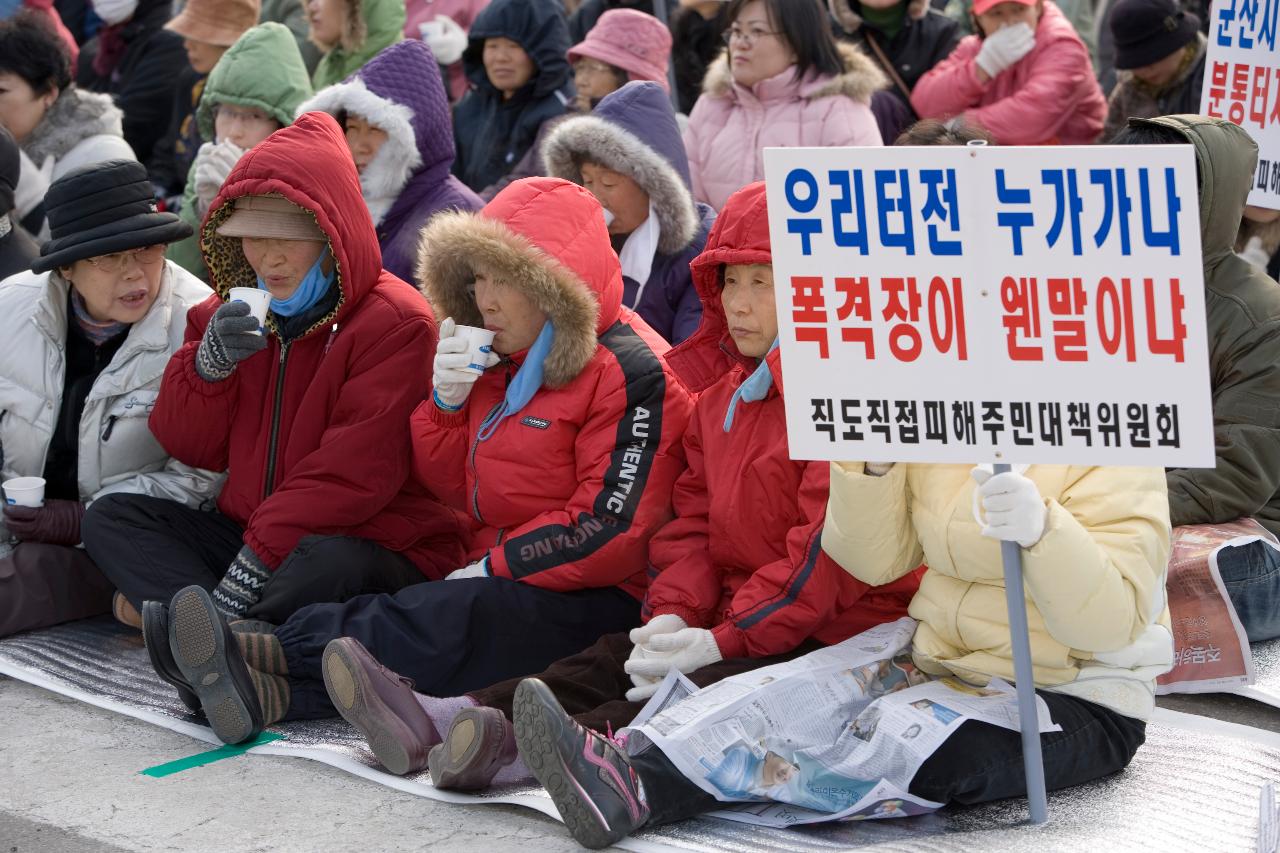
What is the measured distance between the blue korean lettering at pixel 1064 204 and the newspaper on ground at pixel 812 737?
3.29 feet

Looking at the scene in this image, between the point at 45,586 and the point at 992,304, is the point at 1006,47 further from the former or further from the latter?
the point at 45,586

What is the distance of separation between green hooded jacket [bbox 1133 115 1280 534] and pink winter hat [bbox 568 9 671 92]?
2863 mm

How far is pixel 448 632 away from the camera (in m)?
4.42

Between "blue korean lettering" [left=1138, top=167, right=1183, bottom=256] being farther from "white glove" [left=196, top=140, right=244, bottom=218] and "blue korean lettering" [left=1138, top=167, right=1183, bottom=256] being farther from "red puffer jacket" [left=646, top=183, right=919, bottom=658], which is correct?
"white glove" [left=196, top=140, right=244, bottom=218]

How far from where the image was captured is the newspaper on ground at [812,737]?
363 cm

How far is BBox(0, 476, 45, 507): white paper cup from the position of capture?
521 cm

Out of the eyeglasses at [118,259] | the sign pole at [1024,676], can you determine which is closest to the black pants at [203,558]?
the eyeglasses at [118,259]

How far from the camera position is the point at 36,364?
5.39 metres

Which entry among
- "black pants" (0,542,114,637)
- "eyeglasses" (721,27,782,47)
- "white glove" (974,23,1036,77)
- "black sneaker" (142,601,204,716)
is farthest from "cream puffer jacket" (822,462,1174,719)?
"white glove" (974,23,1036,77)

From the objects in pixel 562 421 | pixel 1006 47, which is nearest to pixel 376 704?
pixel 562 421

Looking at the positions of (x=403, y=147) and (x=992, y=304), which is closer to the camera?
(x=992, y=304)

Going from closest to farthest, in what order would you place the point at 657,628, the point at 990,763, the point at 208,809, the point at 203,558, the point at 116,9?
the point at 990,763 < the point at 208,809 < the point at 657,628 < the point at 203,558 < the point at 116,9

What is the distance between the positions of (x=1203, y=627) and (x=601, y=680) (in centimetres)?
159

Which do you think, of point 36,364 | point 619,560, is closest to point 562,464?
point 619,560
